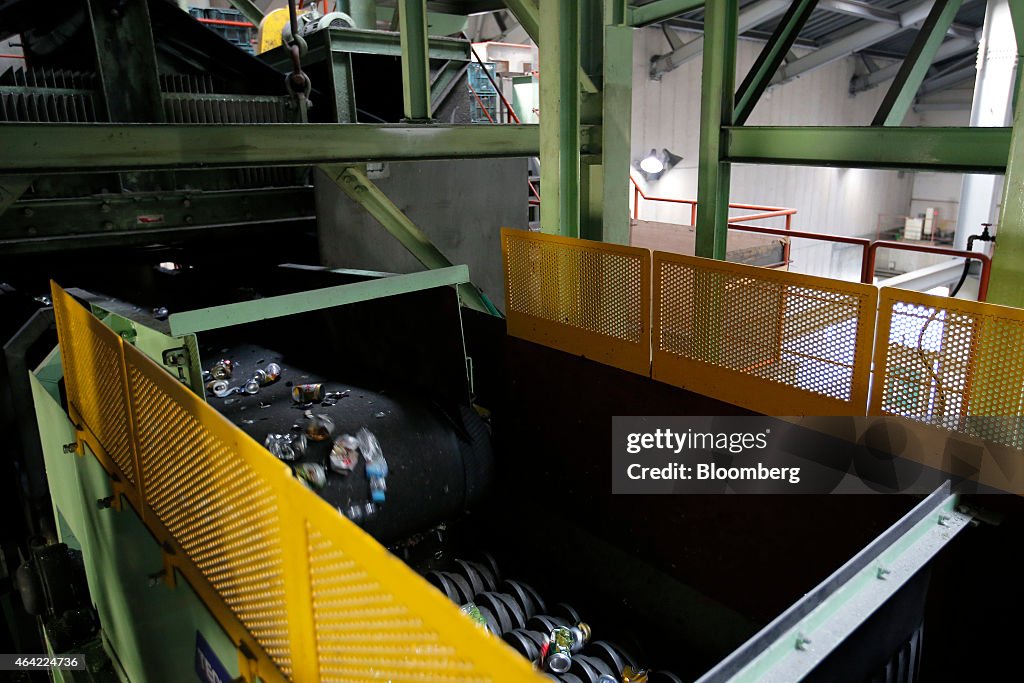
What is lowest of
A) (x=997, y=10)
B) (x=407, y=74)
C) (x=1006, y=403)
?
(x=1006, y=403)

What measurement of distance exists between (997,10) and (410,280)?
10.4 metres

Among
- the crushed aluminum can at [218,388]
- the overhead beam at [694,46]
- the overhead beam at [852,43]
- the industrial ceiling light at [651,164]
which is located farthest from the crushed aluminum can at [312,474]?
the overhead beam at [852,43]

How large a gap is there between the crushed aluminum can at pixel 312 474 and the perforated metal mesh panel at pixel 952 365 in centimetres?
265

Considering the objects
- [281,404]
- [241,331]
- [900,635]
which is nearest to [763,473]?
[900,635]

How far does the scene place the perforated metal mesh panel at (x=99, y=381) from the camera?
8.70ft

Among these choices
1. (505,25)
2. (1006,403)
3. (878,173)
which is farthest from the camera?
(878,173)

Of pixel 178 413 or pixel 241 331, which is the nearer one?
pixel 178 413

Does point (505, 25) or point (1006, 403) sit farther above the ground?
point (505, 25)

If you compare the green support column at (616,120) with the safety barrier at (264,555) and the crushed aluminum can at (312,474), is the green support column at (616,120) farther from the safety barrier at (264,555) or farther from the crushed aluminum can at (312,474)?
the safety barrier at (264,555)

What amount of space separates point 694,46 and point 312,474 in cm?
1493

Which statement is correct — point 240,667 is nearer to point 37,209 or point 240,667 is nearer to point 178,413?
point 178,413

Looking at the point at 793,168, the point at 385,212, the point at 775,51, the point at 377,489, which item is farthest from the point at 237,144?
the point at 793,168

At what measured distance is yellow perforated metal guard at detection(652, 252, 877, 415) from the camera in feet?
11.1

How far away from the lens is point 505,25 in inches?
620
